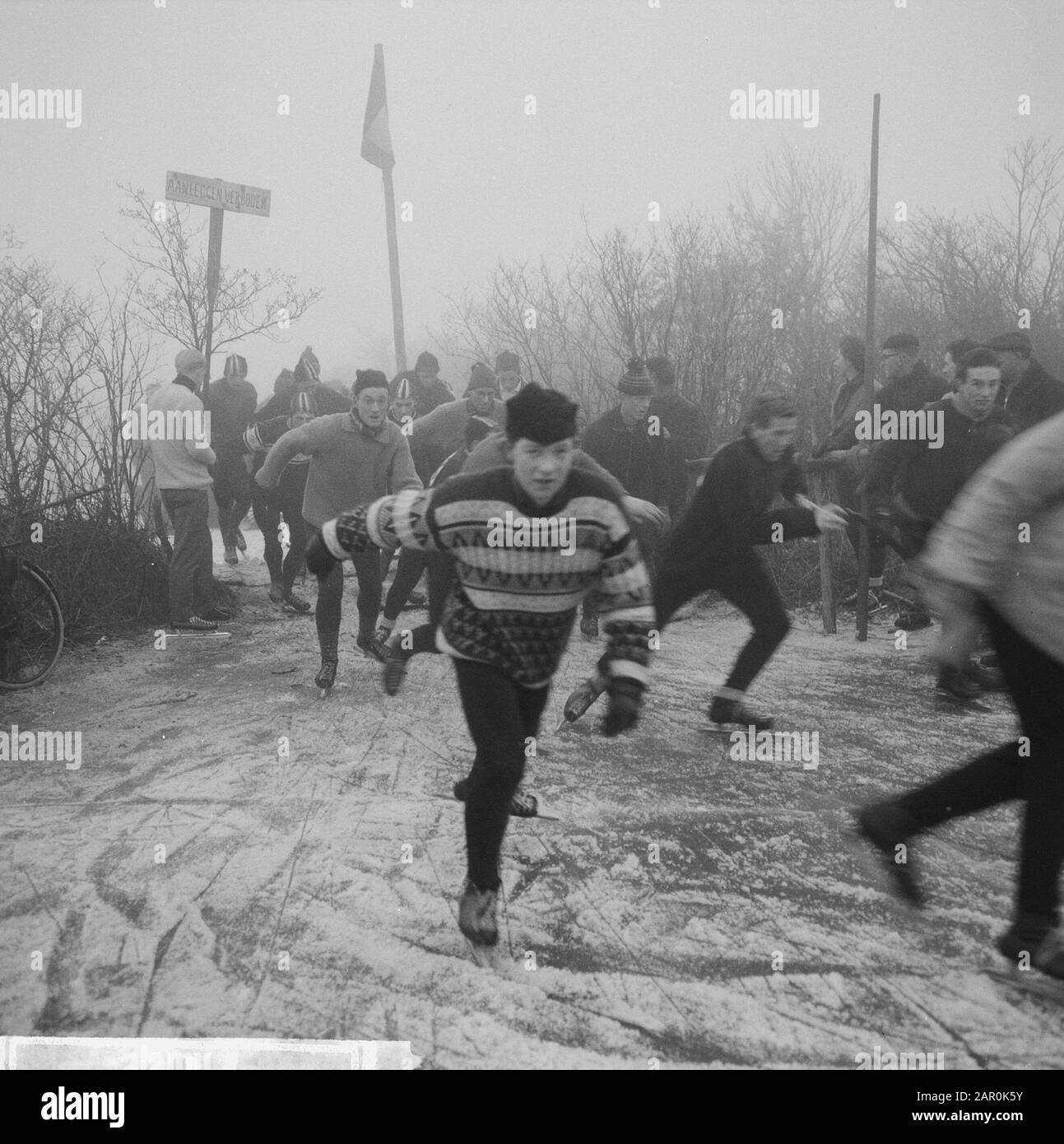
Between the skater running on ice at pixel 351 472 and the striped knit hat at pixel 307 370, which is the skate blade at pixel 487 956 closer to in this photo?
the skater running on ice at pixel 351 472

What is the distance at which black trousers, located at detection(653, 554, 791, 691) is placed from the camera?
15.8 feet

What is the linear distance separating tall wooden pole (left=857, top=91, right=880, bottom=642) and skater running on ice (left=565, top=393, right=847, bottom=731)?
2487mm

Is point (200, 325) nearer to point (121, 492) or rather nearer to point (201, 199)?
point (201, 199)

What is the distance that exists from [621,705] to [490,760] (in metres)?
0.43

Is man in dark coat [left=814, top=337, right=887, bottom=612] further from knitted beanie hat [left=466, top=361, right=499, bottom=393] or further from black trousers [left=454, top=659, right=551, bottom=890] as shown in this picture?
black trousers [left=454, top=659, right=551, bottom=890]

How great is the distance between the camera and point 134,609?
7.95m

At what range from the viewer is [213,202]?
324 inches

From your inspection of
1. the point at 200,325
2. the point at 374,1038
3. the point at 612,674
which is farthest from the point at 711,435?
the point at 374,1038

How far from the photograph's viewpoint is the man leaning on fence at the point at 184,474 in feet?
24.1

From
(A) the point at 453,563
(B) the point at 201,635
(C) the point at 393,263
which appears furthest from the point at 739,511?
(C) the point at 393,263

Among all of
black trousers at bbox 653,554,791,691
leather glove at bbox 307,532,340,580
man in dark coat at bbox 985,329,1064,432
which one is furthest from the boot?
man in dark coat at bbox 985,329,1064,432
